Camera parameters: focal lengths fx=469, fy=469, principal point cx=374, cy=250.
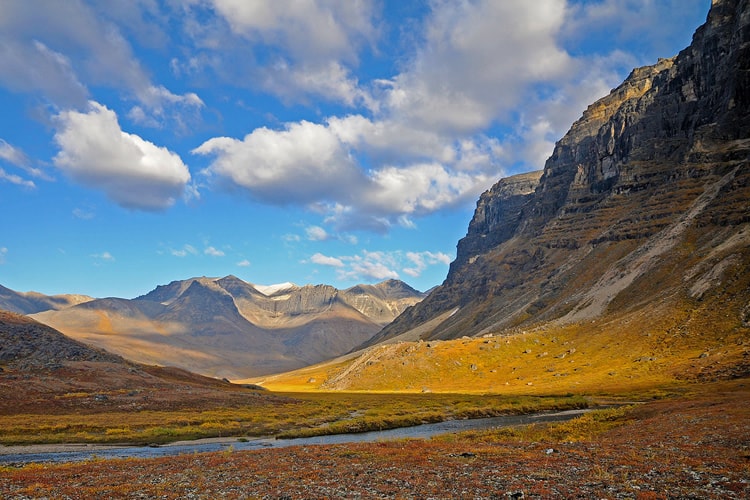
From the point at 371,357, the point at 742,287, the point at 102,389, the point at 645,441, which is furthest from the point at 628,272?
the point at 102,389

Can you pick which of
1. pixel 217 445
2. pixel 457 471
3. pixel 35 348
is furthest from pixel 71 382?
pixel 457 471

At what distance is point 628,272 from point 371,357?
97.1m

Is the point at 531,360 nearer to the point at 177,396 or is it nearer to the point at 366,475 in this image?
the point at 177,396

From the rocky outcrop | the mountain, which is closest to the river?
the mountain

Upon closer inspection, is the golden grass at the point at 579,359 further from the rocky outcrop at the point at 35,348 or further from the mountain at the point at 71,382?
the rocky outcrop at the point at 35,348

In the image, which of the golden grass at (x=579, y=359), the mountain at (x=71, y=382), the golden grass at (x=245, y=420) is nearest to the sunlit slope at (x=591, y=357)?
the golden grass at (x=579, y=359)

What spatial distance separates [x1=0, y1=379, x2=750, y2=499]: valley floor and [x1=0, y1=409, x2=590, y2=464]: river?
1157cm

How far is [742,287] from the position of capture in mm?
109312

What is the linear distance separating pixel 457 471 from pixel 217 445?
3950cm

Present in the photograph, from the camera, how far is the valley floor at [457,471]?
2320 cm

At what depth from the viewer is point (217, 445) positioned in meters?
58.2

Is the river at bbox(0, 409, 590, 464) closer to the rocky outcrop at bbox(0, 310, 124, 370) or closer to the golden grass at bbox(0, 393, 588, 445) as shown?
the golden grass at bbox(0, 393, 588, 445)

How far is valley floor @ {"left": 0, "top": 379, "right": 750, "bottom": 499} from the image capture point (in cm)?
2320

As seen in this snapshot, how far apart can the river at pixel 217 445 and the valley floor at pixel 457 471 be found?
1157cm
